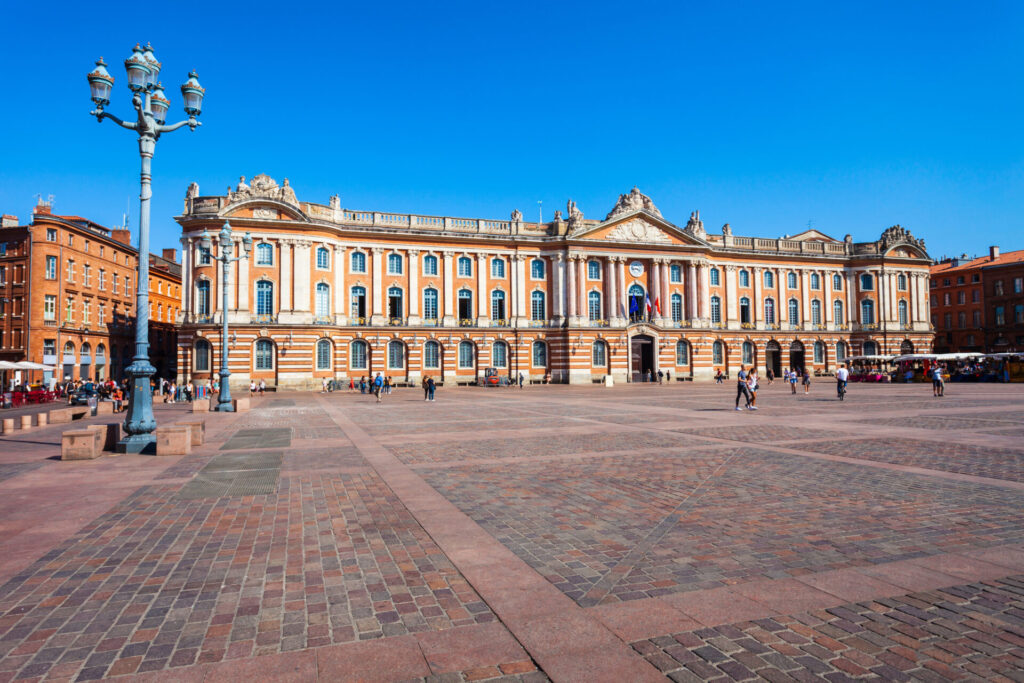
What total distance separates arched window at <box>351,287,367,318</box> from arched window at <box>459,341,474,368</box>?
8409mm

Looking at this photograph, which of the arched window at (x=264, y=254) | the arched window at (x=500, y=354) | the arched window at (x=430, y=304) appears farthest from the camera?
the arched window at (x=500, y=354)

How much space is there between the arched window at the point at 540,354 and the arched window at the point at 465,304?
21.1 ft

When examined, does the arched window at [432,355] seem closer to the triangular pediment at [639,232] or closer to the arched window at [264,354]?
the arched window at [264,354]

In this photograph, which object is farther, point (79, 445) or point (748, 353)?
point (748, 353)

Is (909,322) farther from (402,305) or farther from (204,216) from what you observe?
(204,216)

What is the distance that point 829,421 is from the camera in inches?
720

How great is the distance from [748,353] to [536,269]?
22976mm

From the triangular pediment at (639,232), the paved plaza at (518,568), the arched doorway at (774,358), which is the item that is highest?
the triangular pediment at (639,232)

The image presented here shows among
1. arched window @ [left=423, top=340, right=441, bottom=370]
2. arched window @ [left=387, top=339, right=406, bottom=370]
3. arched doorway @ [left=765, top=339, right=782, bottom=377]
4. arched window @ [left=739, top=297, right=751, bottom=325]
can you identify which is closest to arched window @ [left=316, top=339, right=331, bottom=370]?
arched window @ [left=387, top=339, right=406, bottom=370]

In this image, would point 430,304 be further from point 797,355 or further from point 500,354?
point 797,355

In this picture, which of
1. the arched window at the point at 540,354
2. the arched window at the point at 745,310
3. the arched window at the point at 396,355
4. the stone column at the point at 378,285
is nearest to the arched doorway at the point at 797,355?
the arched window at the point at 745,310

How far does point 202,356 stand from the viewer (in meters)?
45.2

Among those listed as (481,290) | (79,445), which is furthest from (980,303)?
(79,445)

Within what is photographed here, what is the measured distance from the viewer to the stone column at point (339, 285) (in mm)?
48125
